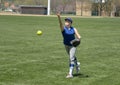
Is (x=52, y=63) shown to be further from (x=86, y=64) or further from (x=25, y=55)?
(x=25, y=55)

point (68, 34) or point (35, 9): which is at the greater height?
point (68, 34)

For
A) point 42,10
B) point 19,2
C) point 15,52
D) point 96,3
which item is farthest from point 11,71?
point 19,2

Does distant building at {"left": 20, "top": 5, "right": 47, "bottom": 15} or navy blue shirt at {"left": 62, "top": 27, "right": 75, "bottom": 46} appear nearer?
Answer: navy blue shirt at {"left": 62, "top": 27, "right": 75, "bottom": 46}

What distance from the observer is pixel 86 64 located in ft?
45.9

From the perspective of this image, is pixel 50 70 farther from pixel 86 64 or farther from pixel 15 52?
pixel 15 52

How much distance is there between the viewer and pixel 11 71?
11961 millimetres

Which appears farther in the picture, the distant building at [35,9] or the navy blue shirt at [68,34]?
the distant building at [35,9]

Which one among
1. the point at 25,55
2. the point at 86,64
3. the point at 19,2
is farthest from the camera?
the point at 19,2

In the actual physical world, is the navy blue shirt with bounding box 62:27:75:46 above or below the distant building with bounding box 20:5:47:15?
above

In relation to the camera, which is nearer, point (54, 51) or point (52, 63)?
point (52, 63)

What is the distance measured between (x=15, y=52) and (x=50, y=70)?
17.5 ft

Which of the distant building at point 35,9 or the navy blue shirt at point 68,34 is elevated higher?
the navy blue shirt at point 68,34

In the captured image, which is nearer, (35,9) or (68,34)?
(68,34)

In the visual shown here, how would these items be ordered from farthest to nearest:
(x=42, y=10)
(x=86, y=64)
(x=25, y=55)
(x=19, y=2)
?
1. (x=19, y=2)
2. (x=42, y=10)
3. (x=25, y=55)
4. (x=86, y=64)
